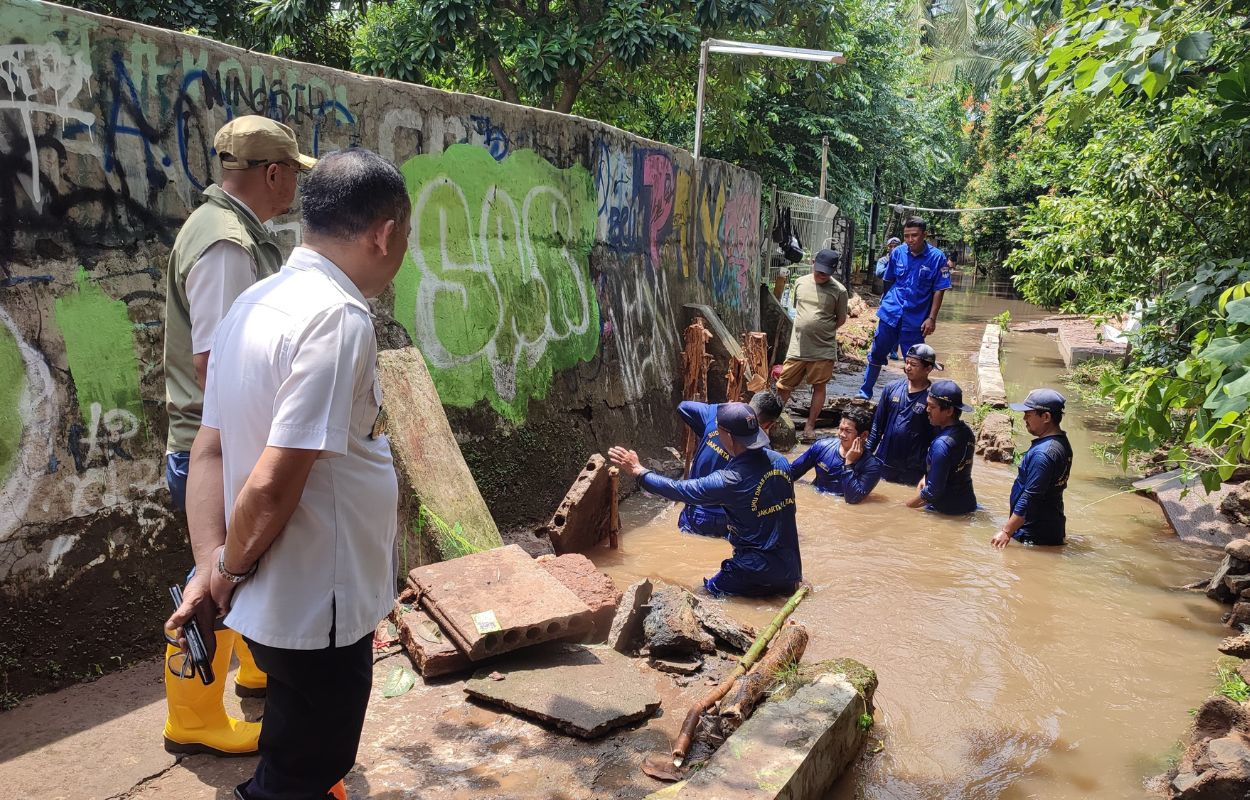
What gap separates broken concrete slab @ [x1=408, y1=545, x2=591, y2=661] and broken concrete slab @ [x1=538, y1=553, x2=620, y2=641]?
20 cm

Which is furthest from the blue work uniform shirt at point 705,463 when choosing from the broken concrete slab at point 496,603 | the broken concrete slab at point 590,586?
the broken concrete slab at point 496,603

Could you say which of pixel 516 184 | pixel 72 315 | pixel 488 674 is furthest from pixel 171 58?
pixel 488 674

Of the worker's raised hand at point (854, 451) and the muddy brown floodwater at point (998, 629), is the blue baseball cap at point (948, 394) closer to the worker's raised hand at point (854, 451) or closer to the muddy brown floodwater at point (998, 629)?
the worker's raised hand at point (854, 451)

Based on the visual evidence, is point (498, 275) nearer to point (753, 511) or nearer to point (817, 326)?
point (753, 511)

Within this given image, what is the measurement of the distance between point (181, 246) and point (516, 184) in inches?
136

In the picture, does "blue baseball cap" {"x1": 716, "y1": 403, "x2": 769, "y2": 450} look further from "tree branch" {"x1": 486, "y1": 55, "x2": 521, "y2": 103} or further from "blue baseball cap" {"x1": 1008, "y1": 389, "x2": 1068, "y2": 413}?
"tree branch" {"x1": 486, "y1": 55, "x2": 521, "y2": 103}

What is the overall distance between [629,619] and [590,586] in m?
0.28

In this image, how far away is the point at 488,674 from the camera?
3.73 meters

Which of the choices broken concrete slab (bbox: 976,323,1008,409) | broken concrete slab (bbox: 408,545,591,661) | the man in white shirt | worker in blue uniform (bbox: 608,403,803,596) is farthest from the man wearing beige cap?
broken concrete slab (bbox: 976,323,1008,409)

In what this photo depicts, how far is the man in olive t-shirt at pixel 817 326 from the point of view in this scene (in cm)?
896

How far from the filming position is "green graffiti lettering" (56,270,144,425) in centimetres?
344

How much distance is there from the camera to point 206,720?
2.95m

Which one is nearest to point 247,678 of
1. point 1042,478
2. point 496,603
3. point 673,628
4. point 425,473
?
point 496,603

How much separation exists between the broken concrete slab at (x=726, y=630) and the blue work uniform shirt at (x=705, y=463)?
1.26 meters
